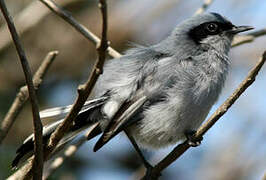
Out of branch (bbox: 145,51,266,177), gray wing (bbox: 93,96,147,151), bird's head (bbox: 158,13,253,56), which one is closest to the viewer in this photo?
branch (bbox: 145,51,266,177)

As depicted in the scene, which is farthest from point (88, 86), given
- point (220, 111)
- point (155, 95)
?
point (155, 95)

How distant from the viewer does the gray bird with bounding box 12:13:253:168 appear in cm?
305

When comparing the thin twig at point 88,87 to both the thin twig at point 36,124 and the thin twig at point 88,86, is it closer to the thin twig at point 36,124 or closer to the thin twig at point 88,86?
the thin twig at point 88,86

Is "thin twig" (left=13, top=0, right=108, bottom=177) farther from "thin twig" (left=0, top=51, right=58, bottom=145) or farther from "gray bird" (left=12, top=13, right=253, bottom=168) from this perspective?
"gray bird" (left=12, top=13, right=253, bottom=168)

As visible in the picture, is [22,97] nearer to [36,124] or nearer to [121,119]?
[36,124]

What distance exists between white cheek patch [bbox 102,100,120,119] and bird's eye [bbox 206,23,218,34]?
113 cm

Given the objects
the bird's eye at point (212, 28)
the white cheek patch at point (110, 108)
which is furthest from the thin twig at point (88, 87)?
the bird's eye at point (212, 28)

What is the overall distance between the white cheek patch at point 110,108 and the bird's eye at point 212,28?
3.72 ft

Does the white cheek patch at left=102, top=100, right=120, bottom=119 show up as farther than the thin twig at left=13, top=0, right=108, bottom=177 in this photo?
Yes

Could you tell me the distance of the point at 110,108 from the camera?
3053 millimetres

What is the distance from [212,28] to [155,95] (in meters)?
0.91

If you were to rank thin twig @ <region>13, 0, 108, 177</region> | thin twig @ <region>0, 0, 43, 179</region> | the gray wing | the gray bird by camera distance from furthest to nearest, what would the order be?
the gray bird
the gray wing
thin twig @ <region>0, 0, 43, 179</region>
thin twig @ <region>13, 0, 108, 177</region>

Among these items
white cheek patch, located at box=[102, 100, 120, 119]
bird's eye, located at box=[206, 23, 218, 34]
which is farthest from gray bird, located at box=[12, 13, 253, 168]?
bird's eye, located at box=[206, 23, 218, 34]

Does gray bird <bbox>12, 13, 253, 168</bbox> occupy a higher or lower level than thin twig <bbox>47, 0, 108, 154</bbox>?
lower
